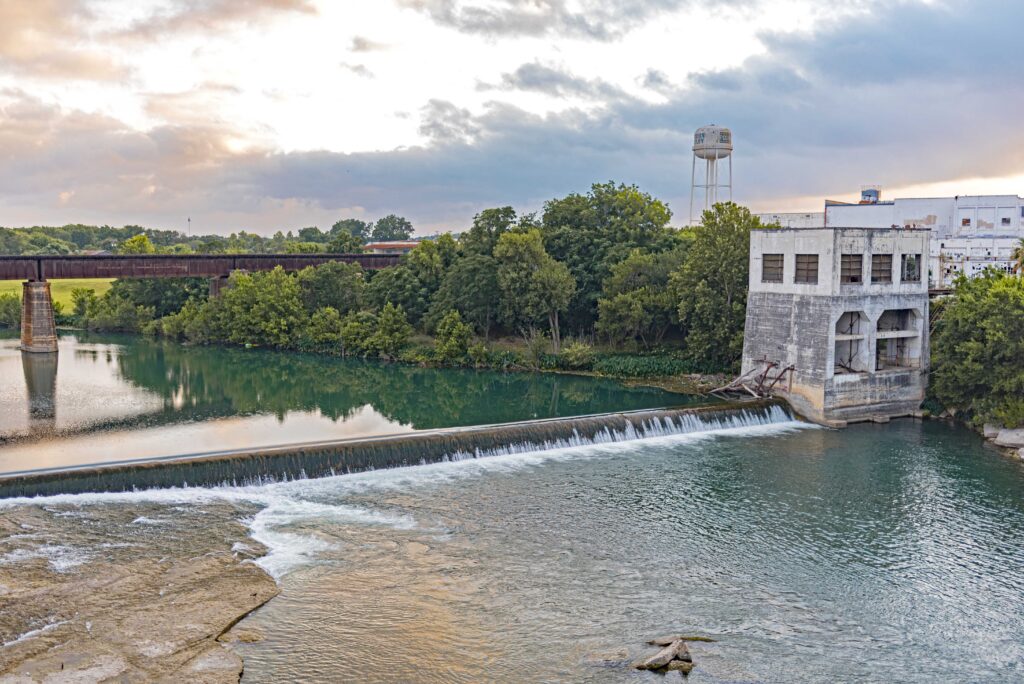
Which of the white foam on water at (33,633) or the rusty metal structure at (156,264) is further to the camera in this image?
the rusty metal structure at (156,264)

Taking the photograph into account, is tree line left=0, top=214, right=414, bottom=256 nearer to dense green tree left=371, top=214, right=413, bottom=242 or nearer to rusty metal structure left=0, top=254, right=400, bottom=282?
dense green tree left=371, top=214, right=413, bottom=242

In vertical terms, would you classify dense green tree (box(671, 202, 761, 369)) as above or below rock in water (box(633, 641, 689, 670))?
above

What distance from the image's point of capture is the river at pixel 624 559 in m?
13.5

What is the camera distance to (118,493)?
19.5 m

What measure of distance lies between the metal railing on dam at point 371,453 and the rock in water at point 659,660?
10.9 m

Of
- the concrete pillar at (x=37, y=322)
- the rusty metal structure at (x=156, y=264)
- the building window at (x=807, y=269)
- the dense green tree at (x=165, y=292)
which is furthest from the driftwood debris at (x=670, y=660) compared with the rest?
the dense green tree at (x=165, y=292)

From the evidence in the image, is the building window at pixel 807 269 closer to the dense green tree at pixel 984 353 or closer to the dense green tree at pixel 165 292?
the dense green tree at pixel 984 353

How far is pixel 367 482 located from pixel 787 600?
10359 mm

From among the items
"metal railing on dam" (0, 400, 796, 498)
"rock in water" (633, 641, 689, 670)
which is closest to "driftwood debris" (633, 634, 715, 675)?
"rock in water" (633, 641, 689, 670)

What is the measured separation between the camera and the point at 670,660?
13.1 m

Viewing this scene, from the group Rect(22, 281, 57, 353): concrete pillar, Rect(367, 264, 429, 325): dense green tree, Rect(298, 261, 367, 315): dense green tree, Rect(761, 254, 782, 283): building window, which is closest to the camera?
Rect(761, 254, 782, 283): building window

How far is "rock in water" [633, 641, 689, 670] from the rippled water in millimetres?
256

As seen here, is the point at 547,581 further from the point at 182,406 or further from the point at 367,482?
the point at 182,406

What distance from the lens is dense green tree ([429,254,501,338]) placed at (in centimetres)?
4288
